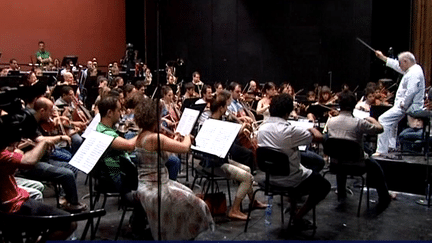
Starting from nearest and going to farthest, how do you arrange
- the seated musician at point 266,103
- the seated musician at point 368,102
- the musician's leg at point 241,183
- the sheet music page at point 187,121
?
1. the musician's leg at point 241,183
2. the sheet music page at point 187,121
3. the seated musician at point 368,102
4. the seated musician at point 266,103

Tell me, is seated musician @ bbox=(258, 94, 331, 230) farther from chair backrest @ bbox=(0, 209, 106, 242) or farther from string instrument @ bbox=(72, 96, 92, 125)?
string instrument @ bbox=(72, 96, 92, 125)

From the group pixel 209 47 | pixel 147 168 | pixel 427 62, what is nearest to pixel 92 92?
pixel 147 168

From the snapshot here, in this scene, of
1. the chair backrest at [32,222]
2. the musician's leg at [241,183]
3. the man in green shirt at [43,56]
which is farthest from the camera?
the man in green shirt at [43,56]

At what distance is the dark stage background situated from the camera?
13.5m

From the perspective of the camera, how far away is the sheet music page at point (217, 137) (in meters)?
4.65

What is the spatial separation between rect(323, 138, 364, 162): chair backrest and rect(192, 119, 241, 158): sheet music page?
3.83 ft

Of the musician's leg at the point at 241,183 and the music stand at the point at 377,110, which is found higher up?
the music stand at the point at 377,110

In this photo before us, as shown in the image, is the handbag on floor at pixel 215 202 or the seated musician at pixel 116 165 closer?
the seated musician at pixel 116 165

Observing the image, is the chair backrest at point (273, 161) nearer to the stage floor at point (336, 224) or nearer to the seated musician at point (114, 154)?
the stage floor at point (336, 224)

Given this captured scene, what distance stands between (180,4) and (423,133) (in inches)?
422

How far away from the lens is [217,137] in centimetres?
478

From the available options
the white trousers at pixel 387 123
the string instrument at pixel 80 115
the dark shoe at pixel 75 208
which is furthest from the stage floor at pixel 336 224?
the string instrument at pixel 80 115

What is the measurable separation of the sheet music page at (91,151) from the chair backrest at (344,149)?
237 centimetres

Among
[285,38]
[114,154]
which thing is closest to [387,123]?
[114,154]
